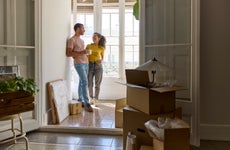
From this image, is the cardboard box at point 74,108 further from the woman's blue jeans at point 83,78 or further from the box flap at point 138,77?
the box flap at point 138,77

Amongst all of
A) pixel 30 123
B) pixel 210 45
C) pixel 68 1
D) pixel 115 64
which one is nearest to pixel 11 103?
pixel 30 123

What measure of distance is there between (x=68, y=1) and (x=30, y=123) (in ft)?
8.54

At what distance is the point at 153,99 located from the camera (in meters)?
2.72

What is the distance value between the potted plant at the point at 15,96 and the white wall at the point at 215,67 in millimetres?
2154

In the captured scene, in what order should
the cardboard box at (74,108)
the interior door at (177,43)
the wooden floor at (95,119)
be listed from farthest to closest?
the cardboard box at (74,108)
the wooden floor at (95,119)
the interior door at (177,43)

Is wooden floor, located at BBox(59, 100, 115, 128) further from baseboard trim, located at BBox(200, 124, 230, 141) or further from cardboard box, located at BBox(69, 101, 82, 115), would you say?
baseboard trim, located at BBox(200, 124, 230, 141)

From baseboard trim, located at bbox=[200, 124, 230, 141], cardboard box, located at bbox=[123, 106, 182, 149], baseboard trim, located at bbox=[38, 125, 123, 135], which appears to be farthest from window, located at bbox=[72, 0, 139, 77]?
cardboard box, located at bbox=[123, 106, 182, 149]

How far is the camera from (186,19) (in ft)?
10.7

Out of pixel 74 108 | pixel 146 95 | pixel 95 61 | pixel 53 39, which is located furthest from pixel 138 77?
pixel 95 61

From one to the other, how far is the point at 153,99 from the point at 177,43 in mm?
968

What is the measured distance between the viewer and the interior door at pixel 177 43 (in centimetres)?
318

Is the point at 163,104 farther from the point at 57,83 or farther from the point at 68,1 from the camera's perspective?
the point at 68,1

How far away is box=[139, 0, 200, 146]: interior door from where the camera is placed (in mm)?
3178

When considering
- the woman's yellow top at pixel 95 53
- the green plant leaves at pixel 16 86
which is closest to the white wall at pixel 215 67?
the green plant leaves at pixel 16 86
